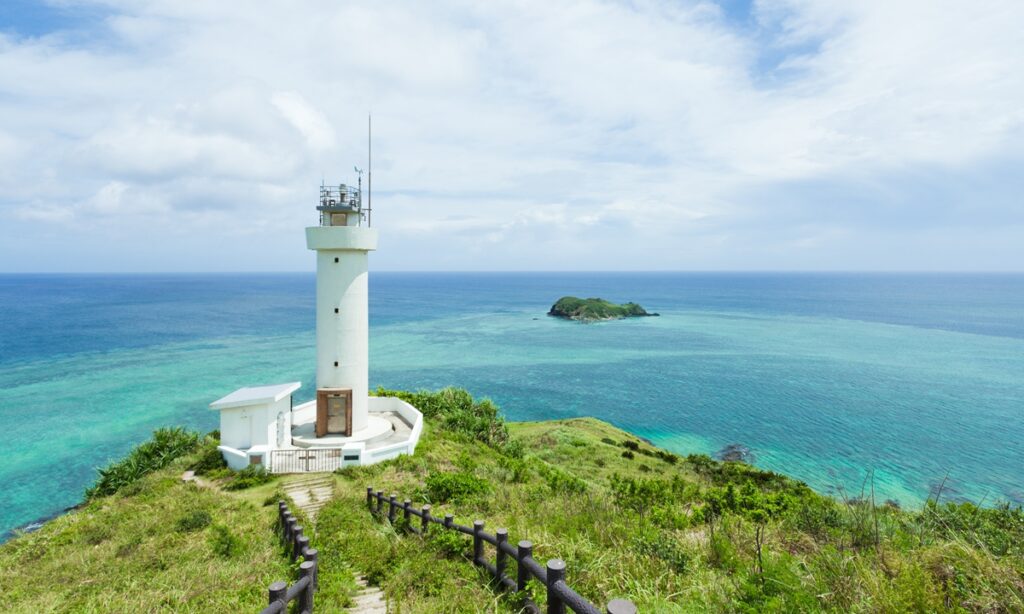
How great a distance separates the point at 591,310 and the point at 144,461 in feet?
301

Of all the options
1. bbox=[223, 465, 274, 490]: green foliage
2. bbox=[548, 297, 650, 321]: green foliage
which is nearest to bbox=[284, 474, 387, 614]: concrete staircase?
bbox=[223, 465, 274, 490]: green foliage

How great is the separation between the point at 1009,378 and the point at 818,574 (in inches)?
2641

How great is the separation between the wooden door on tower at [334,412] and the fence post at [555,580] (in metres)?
17.2

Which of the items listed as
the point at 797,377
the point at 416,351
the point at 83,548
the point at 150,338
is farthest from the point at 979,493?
the point at 150,338

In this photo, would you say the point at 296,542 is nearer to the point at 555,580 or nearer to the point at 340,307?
the point at 555,580

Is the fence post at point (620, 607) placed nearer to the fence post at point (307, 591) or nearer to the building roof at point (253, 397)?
the fence post at point (307, 591)

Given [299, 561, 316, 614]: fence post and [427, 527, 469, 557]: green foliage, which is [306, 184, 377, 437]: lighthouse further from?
[299, 561, 316, 614]: fence post

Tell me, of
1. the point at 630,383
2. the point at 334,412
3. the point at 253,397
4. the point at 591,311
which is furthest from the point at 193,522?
the point at 591,311

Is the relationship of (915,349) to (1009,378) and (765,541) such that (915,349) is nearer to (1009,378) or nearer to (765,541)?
(1009,378)

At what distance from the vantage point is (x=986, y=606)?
425 cm

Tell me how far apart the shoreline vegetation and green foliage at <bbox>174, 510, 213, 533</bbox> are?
0.19 ft

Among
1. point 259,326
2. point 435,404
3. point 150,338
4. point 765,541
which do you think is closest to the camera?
point 765,541

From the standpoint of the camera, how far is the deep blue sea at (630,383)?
30172 mm

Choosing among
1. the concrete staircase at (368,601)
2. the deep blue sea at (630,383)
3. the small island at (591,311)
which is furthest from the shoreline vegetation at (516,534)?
the small island at (591,311)
